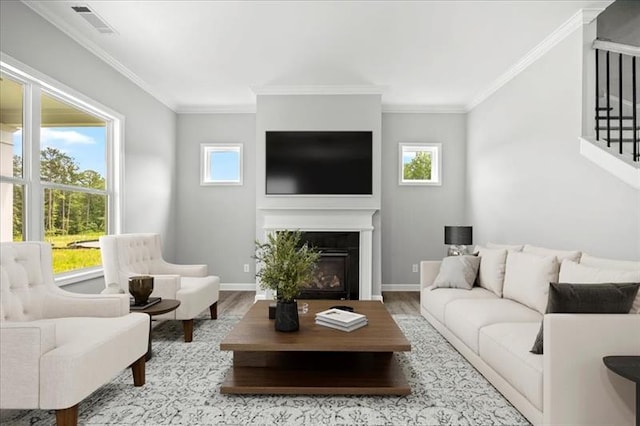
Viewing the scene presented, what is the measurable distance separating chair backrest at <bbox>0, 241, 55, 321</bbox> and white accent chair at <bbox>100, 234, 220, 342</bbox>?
0.98 meters

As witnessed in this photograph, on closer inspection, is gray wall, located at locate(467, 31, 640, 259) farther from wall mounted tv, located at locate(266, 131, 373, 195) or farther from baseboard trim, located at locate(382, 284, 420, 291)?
wall mounted tv, located at locate(266, 131, 373, 195)

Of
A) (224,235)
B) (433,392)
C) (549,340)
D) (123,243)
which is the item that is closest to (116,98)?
(123,243)

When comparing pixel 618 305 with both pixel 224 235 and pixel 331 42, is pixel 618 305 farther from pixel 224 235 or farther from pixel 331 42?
pixel 224 235

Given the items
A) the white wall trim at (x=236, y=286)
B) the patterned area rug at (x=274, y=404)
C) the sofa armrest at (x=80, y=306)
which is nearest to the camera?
the patterned area rug at (x=274, y=404)

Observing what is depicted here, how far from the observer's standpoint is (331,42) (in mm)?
3787

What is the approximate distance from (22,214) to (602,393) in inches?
158

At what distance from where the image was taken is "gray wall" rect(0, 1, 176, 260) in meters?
2.97

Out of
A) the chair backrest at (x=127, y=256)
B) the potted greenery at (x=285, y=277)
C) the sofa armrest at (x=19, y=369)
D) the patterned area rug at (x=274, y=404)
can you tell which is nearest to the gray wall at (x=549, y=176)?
the patterned area rug at (x=274, y=404)

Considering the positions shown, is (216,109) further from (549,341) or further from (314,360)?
(549,341)

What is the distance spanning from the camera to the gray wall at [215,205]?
601 centimetres

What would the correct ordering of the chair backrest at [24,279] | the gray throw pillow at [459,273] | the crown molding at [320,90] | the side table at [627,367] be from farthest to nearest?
the crown molding at [320,90]
the gray throw pillow at [459,273]
the chair backrest at [24,279]
the side table at [627,367]

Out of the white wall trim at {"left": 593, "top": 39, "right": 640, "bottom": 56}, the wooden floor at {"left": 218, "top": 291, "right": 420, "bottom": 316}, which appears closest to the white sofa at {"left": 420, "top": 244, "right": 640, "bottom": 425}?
the wooden floor at {"left": 218, "top": 291, "right": 420, "bottom": 316}

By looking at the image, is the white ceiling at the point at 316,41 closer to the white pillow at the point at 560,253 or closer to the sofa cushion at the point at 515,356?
the white pillow at the point at 560,253

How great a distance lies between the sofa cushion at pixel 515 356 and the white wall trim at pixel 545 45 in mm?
2515
